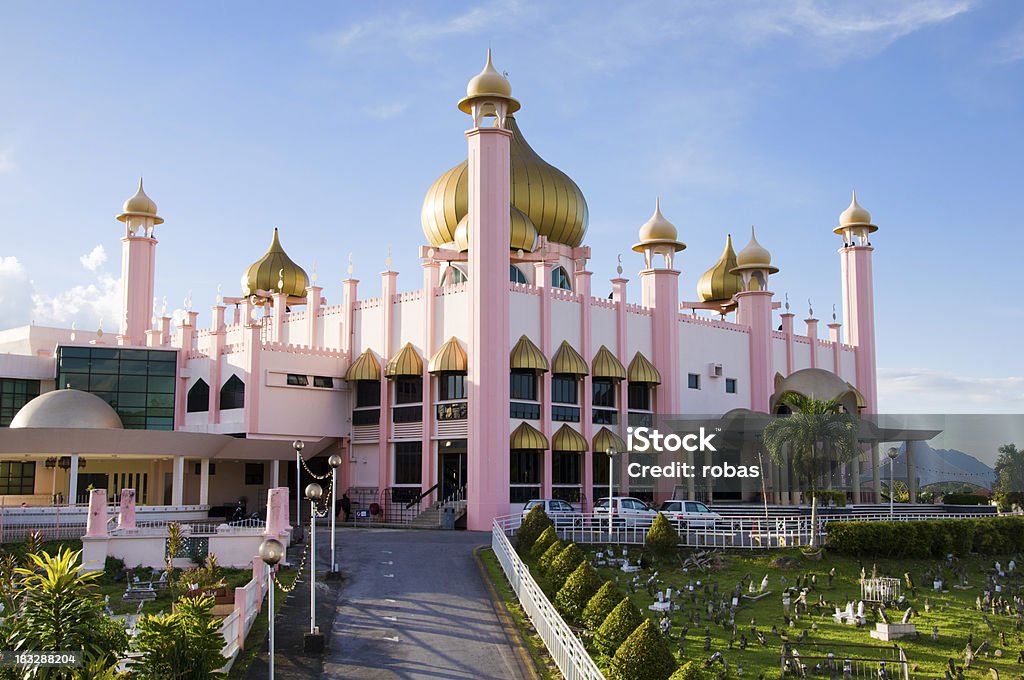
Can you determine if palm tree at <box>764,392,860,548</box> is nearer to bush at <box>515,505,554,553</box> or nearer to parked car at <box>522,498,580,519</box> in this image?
parked car at <box>522,498,580,519</box>

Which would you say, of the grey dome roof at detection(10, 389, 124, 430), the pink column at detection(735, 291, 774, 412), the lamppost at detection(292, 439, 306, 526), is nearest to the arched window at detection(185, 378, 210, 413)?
the grey dome roof at detection(10, 389, 124, 430)

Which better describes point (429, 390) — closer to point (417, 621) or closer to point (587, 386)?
point (587, 386)

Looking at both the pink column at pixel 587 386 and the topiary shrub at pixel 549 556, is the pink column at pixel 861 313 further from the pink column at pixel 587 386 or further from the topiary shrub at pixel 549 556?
the topiary shrub at pixel 549 556

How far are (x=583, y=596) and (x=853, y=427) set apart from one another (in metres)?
15.5

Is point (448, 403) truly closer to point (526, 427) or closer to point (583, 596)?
point (526, 427)

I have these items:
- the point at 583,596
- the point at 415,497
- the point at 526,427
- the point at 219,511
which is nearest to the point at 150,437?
the point at 219,511

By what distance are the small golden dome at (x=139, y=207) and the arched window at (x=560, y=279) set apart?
1984 cm

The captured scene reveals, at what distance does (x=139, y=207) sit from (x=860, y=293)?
35.7 meters

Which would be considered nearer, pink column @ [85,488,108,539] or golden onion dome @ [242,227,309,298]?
pink column @ [85,488,108,539]

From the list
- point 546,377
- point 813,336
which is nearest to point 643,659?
point 546,377

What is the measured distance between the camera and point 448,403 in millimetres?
40719

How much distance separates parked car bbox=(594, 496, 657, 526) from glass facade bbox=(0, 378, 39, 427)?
23.5 m

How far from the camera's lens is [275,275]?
2085 inches

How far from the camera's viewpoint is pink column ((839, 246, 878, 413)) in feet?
184
